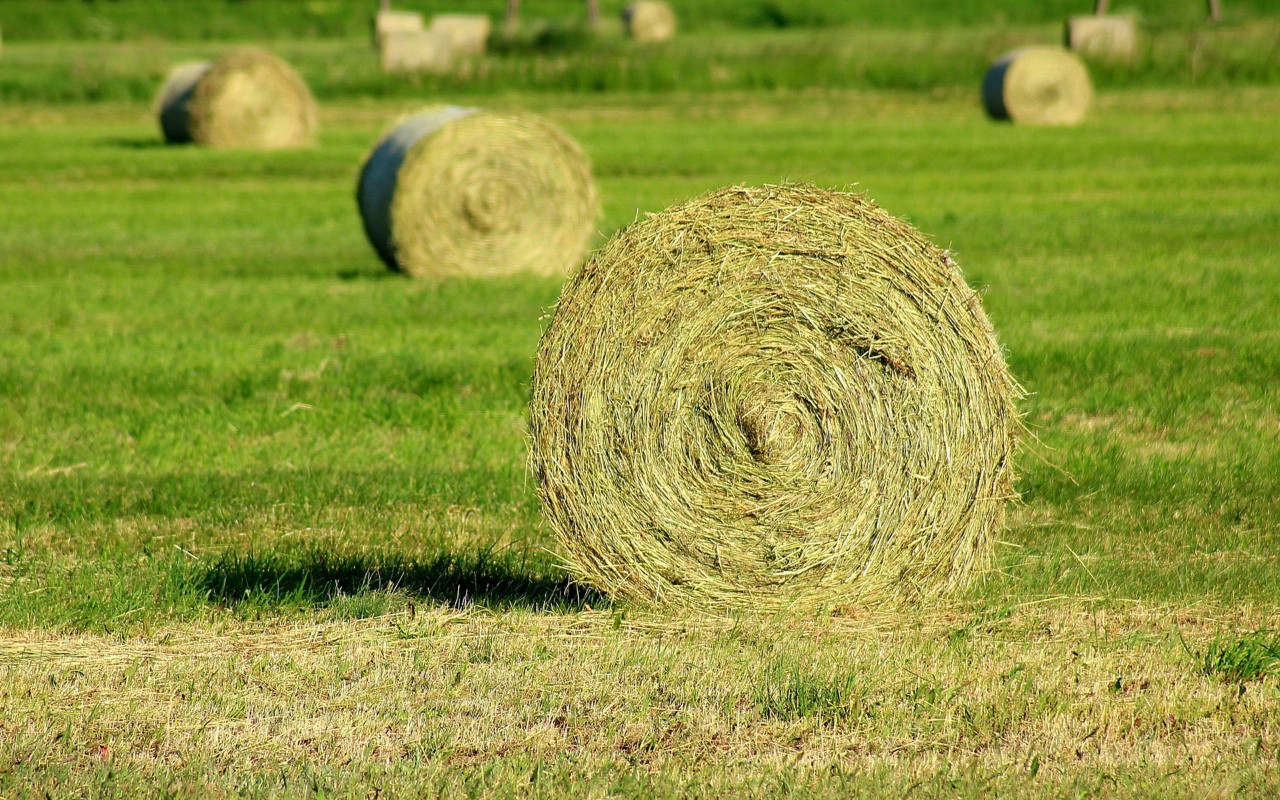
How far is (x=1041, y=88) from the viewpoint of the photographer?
29.9m

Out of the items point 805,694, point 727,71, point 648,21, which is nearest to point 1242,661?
point 805,694

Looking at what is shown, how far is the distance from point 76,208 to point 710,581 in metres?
14.9

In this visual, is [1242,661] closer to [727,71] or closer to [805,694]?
[805,694]

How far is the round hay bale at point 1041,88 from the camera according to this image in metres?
29.8

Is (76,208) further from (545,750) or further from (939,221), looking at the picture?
(545,750)

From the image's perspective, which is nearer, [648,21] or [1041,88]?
[1041,88]

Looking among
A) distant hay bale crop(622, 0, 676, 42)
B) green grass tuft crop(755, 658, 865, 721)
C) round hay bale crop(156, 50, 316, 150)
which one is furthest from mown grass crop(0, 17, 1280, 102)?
green grass tuft crop(755, 658, 865, 721)

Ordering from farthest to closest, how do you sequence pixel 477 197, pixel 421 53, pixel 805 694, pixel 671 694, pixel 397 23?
pixel 397 23 → pixel 421 53 → pixel 477 197 → pixel 671 694 → pixel 805 694

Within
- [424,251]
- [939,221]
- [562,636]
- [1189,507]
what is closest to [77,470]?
[562,636]

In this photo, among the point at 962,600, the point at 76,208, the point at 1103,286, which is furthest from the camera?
the point at 76,208

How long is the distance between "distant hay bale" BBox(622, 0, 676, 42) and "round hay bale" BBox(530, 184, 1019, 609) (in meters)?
52.8

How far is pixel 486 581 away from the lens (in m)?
6.90

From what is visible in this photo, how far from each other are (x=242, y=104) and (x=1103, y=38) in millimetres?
21018

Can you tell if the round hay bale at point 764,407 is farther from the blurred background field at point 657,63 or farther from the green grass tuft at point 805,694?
the blurred background field at point 657,63
